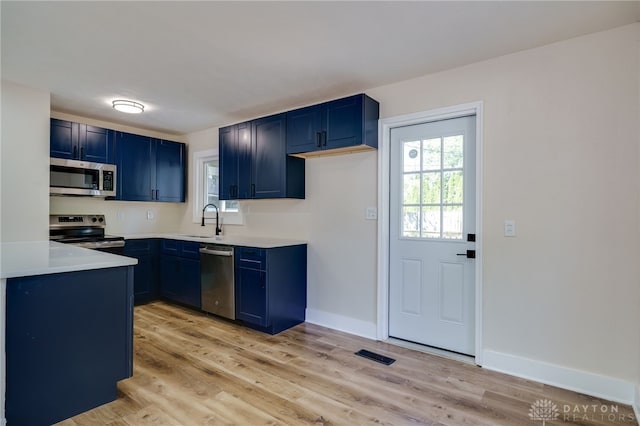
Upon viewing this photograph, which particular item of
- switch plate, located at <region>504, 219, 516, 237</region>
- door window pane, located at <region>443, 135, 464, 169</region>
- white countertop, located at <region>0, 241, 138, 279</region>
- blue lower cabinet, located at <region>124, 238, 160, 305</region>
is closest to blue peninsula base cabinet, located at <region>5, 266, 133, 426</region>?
white countertop, located at <region>0, 241, 138, 279</region>

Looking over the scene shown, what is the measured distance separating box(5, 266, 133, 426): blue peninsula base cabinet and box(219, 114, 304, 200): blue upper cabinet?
1.84 meters

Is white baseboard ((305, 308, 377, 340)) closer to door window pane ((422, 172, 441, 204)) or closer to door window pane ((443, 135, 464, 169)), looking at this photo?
door window pane ((422, 172, 441, 204))

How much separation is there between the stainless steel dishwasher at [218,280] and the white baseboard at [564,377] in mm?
2462

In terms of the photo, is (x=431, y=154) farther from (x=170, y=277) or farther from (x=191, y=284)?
(x=170, y=277)

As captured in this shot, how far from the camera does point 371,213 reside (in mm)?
3307

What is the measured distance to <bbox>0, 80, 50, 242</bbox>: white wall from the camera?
3227 mm

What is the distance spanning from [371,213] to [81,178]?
3413 millimetres

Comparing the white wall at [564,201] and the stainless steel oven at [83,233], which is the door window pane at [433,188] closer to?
the white wall at [564,201]

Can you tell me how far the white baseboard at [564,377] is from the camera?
7.11 feet

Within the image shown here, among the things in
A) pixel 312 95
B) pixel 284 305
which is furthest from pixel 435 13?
pixel 284 305

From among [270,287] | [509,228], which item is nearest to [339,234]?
[270,287]

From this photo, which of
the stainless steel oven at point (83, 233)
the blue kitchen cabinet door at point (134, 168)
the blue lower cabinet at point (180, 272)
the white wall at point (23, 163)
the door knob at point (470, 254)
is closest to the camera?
the door knob at point (470, 254)

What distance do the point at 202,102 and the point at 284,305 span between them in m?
2.35

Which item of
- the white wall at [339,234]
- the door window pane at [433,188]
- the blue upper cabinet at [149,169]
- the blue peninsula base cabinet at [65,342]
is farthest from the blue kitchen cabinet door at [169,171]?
the door window pane at [433,188]
